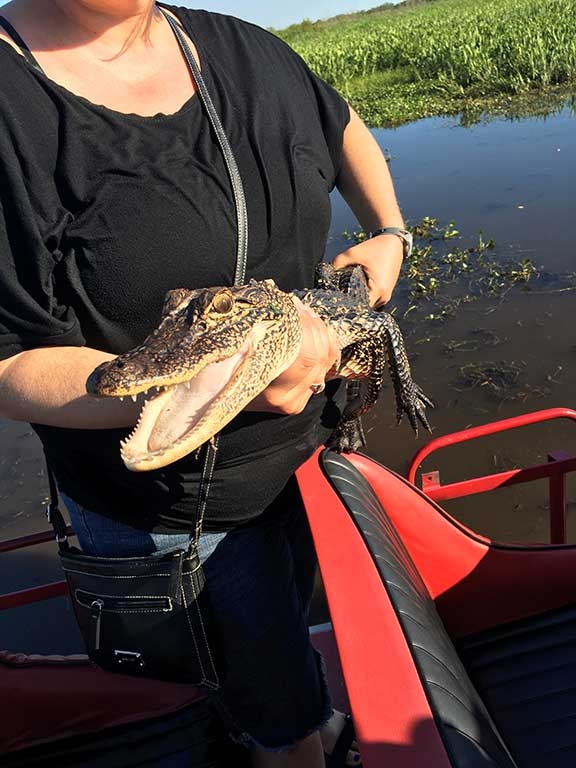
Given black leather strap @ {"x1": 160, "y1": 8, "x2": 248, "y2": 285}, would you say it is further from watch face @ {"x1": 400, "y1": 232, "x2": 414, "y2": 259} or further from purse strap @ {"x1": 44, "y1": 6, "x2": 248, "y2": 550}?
watch face @ {"x1": 400, "y1": 232, "x2": 414, "y2": 259}

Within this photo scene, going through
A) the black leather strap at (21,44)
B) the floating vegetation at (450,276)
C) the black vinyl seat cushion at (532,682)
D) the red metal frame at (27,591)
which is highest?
the black leather strap at (21,44)

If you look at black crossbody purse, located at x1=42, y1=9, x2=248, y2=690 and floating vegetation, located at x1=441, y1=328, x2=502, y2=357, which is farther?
floating vegetation, located at x1=441, y1=328, x2=502, y2=357

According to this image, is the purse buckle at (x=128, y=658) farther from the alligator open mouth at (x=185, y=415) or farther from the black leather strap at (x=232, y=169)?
the black leather strap at (x=232, y=169)

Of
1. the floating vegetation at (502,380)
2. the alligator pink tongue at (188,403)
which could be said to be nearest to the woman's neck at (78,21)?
the alligator pink tongue at (188,403)

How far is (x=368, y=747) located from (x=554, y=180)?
8.46 m

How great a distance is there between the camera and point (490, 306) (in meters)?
5.62

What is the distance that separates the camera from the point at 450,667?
52.9 inches

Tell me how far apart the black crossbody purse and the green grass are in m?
13.5

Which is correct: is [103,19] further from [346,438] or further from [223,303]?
[346,438]

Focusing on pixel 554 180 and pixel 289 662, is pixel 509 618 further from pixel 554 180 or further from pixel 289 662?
pixel 554 180

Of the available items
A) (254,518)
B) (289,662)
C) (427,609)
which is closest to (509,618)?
(427,609)

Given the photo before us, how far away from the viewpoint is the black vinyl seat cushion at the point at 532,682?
1681 mm

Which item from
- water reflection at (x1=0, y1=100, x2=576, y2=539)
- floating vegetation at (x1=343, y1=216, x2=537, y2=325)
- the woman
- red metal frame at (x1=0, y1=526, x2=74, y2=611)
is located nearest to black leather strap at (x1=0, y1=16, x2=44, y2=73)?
the woman

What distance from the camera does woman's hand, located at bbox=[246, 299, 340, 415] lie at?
53.2 inches
